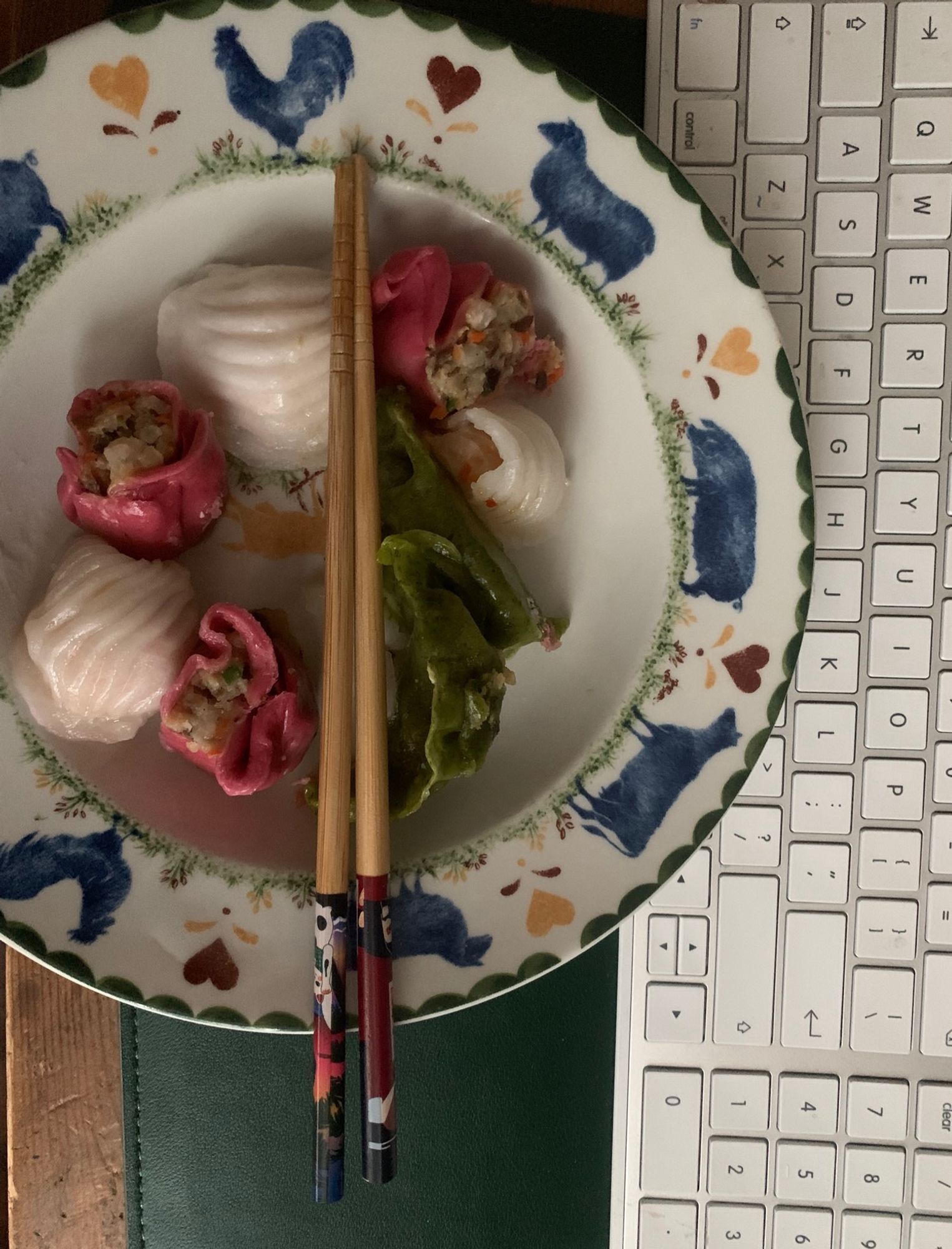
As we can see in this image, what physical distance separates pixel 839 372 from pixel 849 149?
0.19 m

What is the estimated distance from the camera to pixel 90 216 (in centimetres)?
75

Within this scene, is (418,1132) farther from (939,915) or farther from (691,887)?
(939,915)

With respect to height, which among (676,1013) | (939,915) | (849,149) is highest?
(849,149)

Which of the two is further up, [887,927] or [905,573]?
[905,573]

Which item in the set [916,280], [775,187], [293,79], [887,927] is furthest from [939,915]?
[293,79]

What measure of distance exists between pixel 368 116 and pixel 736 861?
2.43 ft

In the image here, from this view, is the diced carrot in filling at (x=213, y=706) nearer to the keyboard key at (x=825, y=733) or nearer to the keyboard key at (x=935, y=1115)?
the keyboard key at (x=825, y=733)

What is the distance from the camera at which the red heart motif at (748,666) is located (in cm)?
79

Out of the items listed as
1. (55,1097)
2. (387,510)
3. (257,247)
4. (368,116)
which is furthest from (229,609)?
(55,1097)

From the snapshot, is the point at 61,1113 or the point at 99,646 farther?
the point at 61,1113

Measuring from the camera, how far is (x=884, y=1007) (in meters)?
0.87

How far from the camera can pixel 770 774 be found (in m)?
0.85

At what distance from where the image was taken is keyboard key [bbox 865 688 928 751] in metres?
0.84

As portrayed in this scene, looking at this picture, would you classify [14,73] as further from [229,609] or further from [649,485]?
[649,485]
